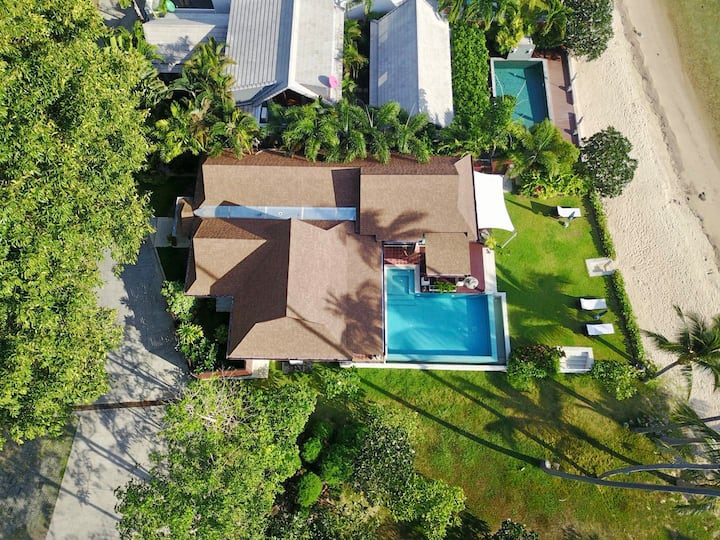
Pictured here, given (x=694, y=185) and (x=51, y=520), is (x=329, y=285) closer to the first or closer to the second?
(x=51, y=520)

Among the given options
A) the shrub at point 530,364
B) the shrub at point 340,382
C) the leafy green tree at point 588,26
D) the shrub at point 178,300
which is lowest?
the shrub at point 340,382

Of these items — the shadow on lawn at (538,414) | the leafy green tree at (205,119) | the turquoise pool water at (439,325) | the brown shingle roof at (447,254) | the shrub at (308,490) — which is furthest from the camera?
the turquoise pool water at (439,325)

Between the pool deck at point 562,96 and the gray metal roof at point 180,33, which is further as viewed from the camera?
the pool deck at point 562,96

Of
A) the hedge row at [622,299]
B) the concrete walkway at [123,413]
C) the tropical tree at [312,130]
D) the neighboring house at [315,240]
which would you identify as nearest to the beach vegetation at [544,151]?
the hedge row at [622,299]

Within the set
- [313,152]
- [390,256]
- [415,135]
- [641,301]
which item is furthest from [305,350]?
[641,301]

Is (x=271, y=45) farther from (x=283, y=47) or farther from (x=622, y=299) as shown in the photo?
(x=622, y=299)

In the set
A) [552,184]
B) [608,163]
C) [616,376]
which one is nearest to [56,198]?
[552,184]

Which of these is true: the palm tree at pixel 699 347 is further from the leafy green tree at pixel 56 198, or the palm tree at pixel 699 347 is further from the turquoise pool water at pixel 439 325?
the leafy green tree at pixel 56 198
